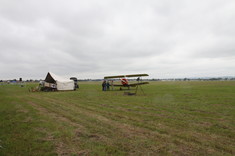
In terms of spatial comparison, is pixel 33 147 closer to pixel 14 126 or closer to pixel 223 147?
pixel 14 126

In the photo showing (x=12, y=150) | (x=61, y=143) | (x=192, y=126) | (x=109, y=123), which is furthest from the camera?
(x=109, y=123)

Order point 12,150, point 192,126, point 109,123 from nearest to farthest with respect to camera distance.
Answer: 1. point 12,150
2. point 192,126
3. point 109,123

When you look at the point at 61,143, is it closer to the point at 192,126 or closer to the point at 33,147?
the point at 33,147

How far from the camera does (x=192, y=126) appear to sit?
15.9ft

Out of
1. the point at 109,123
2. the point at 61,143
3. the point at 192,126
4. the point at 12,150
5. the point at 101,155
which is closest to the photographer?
the point at 101,155

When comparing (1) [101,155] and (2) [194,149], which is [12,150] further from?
(2) [194,149]

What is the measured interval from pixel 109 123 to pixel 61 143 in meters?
1.97

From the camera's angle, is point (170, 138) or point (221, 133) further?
point (221, 133)

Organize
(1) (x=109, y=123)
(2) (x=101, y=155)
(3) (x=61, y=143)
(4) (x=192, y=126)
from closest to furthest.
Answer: (2) (x=101, y=155)
(3) (x=61, y=143)
(4) (x=192, y=126)
(1) (x=109, y=123)

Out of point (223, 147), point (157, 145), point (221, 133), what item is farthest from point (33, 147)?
point (221, 133)

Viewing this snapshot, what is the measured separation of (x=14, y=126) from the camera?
498 centimetres

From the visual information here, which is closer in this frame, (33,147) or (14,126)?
(33,147)

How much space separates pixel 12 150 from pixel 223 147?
4927 millimetres

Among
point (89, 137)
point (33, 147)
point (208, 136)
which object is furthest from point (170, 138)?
point (33, 147)
